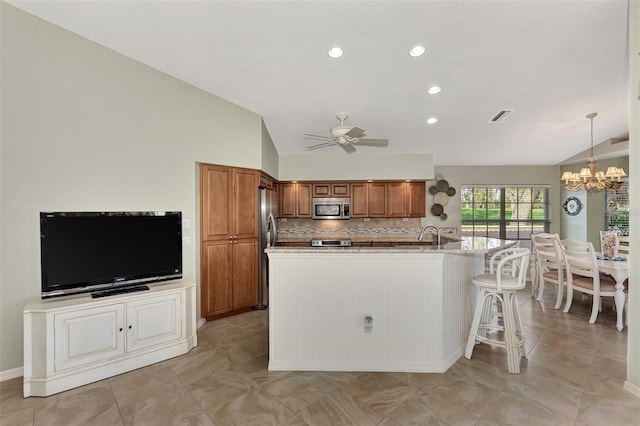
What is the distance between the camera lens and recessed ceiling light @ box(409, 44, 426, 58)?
9.56 feet

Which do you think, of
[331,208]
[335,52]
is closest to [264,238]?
[331,208]

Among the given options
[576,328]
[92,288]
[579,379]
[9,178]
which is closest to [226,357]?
[92,288]

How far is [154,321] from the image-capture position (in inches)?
109

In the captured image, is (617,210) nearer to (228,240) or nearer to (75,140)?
(228,240)

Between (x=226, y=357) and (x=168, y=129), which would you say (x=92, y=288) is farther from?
(x=168, y=129)

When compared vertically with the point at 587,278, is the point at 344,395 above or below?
below

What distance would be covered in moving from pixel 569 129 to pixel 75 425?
701 centimetres

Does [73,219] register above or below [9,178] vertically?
below

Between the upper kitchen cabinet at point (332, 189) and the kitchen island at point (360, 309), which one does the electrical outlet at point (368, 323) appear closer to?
the kitchen island at point (360, 309)

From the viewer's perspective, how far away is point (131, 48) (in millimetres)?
2900

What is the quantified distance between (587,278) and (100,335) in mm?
5997

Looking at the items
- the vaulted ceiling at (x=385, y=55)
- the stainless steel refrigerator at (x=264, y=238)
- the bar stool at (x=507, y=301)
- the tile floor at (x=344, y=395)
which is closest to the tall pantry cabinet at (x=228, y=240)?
the stainless steel refrigerator at (x=264, y=238)

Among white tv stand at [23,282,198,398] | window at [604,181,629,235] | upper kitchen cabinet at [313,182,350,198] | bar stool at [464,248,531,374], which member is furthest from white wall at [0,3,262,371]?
window at [604,181,629,235]

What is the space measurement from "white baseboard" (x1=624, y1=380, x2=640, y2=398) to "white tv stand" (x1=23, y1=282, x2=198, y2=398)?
12.2ft
